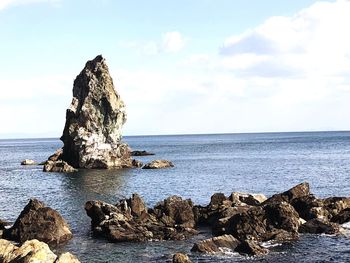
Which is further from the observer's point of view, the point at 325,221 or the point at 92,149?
the point at 92,149

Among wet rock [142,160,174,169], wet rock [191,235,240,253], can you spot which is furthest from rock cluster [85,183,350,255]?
wet rock [142,160,174,169]

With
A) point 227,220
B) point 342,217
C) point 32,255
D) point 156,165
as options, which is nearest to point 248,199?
point 342,217

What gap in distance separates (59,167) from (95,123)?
41.9 ft

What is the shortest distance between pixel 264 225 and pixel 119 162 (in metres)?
75.1

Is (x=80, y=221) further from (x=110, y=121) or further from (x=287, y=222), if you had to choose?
(x=110, y=121)

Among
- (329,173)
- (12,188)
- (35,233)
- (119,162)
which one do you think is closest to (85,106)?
(119,162)

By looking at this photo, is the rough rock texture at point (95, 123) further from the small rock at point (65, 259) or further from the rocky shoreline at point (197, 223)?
the small rock at point (65, 259)

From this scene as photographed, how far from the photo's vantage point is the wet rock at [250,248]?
115ft

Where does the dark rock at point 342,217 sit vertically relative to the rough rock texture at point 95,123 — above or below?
below

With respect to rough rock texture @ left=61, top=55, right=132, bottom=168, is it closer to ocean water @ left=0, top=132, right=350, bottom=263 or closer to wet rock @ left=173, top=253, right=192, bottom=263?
ocean water @ left=0, top=132, right=350, bottom=263

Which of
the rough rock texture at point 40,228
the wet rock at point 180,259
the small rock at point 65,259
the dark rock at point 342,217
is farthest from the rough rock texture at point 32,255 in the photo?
the dark rock at point 342,217

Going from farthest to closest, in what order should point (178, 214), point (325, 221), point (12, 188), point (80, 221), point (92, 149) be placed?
point (92, 149) < point (12, 188) < point (80, 221) < point (178, 214) < point (325, 221)

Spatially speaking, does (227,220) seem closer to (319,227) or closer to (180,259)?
(319,227)

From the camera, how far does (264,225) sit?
40.8m
